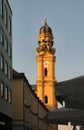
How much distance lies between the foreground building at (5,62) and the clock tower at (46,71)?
75086 mm

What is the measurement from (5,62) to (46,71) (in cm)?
8306

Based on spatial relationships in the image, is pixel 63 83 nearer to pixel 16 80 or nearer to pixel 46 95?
pixel 16 80

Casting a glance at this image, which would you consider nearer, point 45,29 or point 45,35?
point 45,35

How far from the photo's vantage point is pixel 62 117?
12.2 meters

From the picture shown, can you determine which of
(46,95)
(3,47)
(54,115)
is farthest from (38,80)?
(54,115)

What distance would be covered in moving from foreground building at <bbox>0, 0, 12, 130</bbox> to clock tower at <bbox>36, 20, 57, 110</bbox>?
246 ft

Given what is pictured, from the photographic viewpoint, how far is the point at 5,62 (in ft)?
148

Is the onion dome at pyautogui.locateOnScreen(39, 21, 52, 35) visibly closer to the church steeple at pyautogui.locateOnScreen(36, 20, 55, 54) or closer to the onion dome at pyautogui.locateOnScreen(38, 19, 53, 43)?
the onion dome at pyautogui.locateOnScreen(38, 19, 53, 43)

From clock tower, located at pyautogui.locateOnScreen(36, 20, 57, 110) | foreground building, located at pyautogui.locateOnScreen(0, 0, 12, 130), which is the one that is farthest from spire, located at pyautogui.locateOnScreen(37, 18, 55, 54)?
foreground building, located at pyautogui.locateOnScreen(0, 0, 12, 130)

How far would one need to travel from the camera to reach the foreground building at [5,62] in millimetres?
42600

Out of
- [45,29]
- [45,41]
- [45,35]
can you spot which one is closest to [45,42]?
[45,41]

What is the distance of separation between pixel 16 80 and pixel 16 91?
1482 millimetres

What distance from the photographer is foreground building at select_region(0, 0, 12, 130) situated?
140 feet

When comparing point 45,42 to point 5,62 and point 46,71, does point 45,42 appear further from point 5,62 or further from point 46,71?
point 5,62
